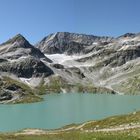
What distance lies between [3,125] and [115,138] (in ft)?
474

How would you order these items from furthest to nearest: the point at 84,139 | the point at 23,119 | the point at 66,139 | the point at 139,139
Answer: the point at 23,119 < the point at 66,139 < the point at 84,139 < the point at 139,139

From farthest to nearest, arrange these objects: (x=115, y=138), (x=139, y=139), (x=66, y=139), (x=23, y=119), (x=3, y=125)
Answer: (x=23, y=119), (x=3, y=125), (x=66, y=139), (x=115, y=138), (x=139, y=139)

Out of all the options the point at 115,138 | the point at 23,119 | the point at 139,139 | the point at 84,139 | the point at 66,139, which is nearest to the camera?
the point at 139,139

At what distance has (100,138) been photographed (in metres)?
32.8

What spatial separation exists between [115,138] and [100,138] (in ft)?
5.70

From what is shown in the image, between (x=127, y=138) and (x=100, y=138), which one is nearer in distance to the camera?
(x=127, y=138)

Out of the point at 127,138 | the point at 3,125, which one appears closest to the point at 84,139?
the point at 127,138

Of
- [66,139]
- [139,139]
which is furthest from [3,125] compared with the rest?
[139,139]

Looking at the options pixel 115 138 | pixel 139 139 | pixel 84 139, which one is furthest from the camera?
pixel 84 139

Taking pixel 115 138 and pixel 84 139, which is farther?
pixel 84 139

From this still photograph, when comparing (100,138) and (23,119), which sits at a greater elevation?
(23,119)

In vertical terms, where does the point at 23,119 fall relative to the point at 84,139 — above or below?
above

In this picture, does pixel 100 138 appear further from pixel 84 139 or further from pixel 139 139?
pixel 139 139

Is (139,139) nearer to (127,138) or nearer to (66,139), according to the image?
(127,138)
